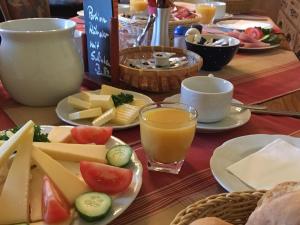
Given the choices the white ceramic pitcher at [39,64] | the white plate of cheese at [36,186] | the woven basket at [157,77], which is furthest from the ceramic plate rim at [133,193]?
the woven basket at [157,77]

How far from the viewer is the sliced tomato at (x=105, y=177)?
2.18ft

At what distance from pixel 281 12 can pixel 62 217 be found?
344cm

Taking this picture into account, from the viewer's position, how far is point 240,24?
2047mm

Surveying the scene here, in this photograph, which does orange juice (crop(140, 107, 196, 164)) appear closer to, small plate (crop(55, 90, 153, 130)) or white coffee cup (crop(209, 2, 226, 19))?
small plate (crop(55, 90, 153, 130))

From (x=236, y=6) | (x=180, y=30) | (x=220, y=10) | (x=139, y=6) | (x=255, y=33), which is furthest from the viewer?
(x=236, y=6)

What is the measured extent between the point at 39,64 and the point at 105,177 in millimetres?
453

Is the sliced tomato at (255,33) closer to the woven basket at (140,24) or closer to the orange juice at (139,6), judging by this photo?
the woven basket at (140,24)

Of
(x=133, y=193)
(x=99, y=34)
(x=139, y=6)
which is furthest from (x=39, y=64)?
(x=139, y=6)

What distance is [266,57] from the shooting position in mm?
1590

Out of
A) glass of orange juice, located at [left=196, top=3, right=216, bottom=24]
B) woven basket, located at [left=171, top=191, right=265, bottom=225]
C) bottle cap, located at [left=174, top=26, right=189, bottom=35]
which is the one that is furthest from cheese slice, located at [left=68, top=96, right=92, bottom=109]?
glass of orange juice, located at [left=196, top=3, right=216, bottom=24]

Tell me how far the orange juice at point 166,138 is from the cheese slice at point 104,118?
0.49ft

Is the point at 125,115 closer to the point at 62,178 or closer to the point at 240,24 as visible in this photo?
the point at 62,178

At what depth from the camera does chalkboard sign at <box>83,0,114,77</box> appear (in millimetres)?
1143

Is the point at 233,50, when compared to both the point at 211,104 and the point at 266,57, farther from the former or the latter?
the point at 211,104
